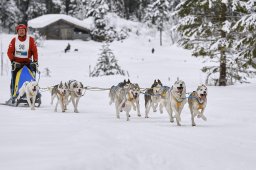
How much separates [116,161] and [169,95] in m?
4.75

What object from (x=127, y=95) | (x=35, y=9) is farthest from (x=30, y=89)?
(x=35, y=9)

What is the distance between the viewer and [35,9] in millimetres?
72500

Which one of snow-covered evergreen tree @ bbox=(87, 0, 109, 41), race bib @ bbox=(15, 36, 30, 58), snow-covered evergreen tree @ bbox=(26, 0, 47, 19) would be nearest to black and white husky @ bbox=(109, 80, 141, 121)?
race bib @ bbox=(15, 36, 30, 58)

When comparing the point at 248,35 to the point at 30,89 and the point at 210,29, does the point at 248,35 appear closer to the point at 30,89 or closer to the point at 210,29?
the point at 210,29

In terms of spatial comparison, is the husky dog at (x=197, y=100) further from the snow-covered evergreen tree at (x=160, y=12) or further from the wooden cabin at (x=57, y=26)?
the snow-covered evergreen tree at (x=160, y=12)

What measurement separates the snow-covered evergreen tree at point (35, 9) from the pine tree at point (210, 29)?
187 ft

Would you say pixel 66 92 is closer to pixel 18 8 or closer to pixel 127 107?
pixel 127 107

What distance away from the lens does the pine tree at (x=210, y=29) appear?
18.7 metres

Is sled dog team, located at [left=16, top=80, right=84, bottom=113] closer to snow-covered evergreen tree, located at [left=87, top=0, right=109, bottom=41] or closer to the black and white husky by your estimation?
the black and white husky

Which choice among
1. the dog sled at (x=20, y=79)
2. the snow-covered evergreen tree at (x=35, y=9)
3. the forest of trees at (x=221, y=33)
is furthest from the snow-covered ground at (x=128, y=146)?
the snow-covered evergreen tree at (x=35, y=9)

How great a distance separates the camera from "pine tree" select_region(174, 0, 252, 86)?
18.7 metres

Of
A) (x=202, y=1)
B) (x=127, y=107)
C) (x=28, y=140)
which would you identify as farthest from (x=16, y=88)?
(x=202, y=1)

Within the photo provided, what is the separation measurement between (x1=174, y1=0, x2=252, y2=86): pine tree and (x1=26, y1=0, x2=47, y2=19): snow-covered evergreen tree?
5690 centimetres

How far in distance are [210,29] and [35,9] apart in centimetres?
5840
